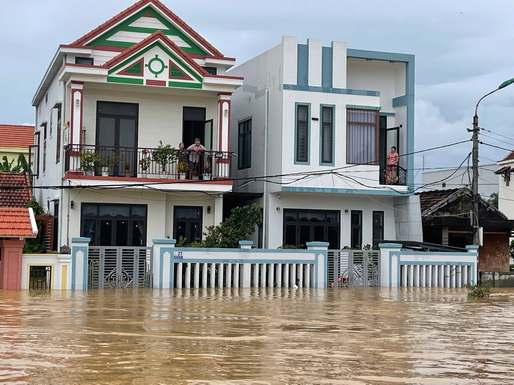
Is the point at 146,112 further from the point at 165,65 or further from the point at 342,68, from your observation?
the point at 342,68

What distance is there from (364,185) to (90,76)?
34.1 ft

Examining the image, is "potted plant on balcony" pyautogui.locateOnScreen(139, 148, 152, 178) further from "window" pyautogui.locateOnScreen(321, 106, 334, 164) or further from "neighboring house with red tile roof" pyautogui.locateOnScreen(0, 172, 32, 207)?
"window" pyautogui.locateOnScreen(321, 106, 334, 164)

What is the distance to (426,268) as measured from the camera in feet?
92.1

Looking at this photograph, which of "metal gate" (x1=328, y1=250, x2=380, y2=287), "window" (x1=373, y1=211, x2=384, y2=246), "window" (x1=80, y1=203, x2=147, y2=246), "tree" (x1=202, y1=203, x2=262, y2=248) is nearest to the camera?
"metal gate" (x1=328, y1=250, x2=380, y2=287)

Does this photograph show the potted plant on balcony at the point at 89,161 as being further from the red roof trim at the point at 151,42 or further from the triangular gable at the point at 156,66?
the red roof trim at the point at 151,42

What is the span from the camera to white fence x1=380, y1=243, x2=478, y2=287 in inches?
1081

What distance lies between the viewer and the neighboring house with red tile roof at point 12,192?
29859 mm

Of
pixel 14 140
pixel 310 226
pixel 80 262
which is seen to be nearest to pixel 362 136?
pixel 310 226

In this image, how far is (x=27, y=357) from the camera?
1091 centimetres

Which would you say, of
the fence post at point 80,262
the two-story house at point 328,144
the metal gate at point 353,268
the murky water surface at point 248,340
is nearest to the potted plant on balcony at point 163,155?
the two-story house at point 328,144

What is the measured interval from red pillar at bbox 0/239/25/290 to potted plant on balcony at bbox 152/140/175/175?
6890 millimetres

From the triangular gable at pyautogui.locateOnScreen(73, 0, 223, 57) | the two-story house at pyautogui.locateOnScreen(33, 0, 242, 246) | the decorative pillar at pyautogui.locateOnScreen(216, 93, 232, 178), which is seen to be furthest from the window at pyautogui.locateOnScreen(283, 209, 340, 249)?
the triangular gable at pyautogui.locateOnScreen(73, 0, 223, 57)

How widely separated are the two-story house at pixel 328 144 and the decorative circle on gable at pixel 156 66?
167 inches

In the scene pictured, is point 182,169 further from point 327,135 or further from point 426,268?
point 426,268
